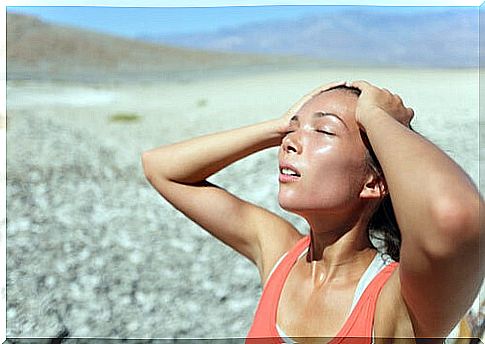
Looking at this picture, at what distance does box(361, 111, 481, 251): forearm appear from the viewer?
588 millimetres

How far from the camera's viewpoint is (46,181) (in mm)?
2871

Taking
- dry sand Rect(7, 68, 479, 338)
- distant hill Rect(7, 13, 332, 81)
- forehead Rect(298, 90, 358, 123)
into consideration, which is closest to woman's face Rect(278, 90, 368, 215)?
forehead Rect(298, 90, 358, 123)

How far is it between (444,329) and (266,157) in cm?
221

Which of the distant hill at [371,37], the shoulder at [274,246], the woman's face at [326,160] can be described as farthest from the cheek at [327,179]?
the distant hill at [371,37]

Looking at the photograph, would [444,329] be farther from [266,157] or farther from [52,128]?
[52,128]

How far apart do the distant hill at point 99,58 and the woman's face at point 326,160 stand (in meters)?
2.16

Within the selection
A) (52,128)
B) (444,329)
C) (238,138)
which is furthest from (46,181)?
(444,329)

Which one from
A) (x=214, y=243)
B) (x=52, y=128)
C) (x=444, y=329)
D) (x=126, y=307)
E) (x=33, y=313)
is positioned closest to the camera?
(x=444, y=329)

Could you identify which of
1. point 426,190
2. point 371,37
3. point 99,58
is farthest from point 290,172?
point 99,58

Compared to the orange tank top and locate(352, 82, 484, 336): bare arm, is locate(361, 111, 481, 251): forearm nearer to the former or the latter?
locate(352, 82, 484, 336): bare arm

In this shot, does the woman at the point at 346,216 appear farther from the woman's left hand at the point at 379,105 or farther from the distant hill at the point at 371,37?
the distant hill at the point at 371,37

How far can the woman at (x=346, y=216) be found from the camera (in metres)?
0.62

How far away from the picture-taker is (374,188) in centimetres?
90

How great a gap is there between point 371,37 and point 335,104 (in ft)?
6.94
